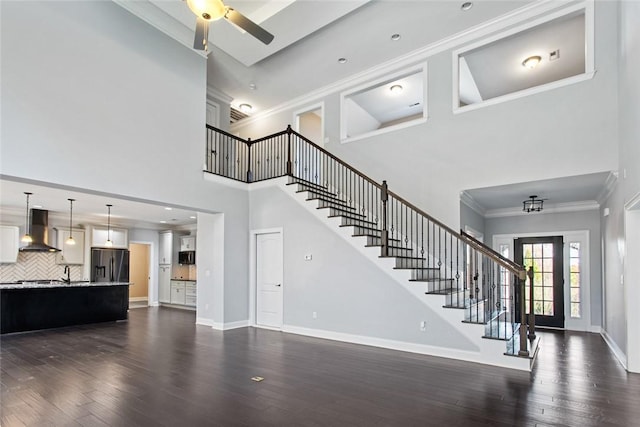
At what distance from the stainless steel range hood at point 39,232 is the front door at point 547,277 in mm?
11499

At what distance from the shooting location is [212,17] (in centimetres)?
364

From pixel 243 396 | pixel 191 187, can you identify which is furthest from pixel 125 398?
pixel 191 187

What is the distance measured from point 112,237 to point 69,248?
3.78 feet

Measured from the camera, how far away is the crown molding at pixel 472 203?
6.49m

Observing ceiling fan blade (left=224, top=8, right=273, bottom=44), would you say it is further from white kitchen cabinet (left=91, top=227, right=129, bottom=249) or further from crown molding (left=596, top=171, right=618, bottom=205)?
white kitchen cabinet (left=91, top=227, right=129, bottom=249)

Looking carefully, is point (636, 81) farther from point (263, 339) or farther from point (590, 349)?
point (263, 339)

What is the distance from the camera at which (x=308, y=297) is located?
6590 millimetres

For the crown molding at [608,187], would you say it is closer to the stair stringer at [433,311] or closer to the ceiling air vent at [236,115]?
the stair stringer at [433,311]

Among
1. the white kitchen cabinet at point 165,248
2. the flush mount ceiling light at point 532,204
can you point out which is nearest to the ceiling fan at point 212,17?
the flush mount ceiling light at point 532,204

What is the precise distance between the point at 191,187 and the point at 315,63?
3.66 meters

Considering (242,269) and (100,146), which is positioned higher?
(100,146)

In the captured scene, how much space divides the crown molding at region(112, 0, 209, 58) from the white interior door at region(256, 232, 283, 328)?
4.21 meters

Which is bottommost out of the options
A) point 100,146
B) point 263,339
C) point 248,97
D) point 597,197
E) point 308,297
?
point 263,339

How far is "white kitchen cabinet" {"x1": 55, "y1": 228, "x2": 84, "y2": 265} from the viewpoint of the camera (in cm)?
999
